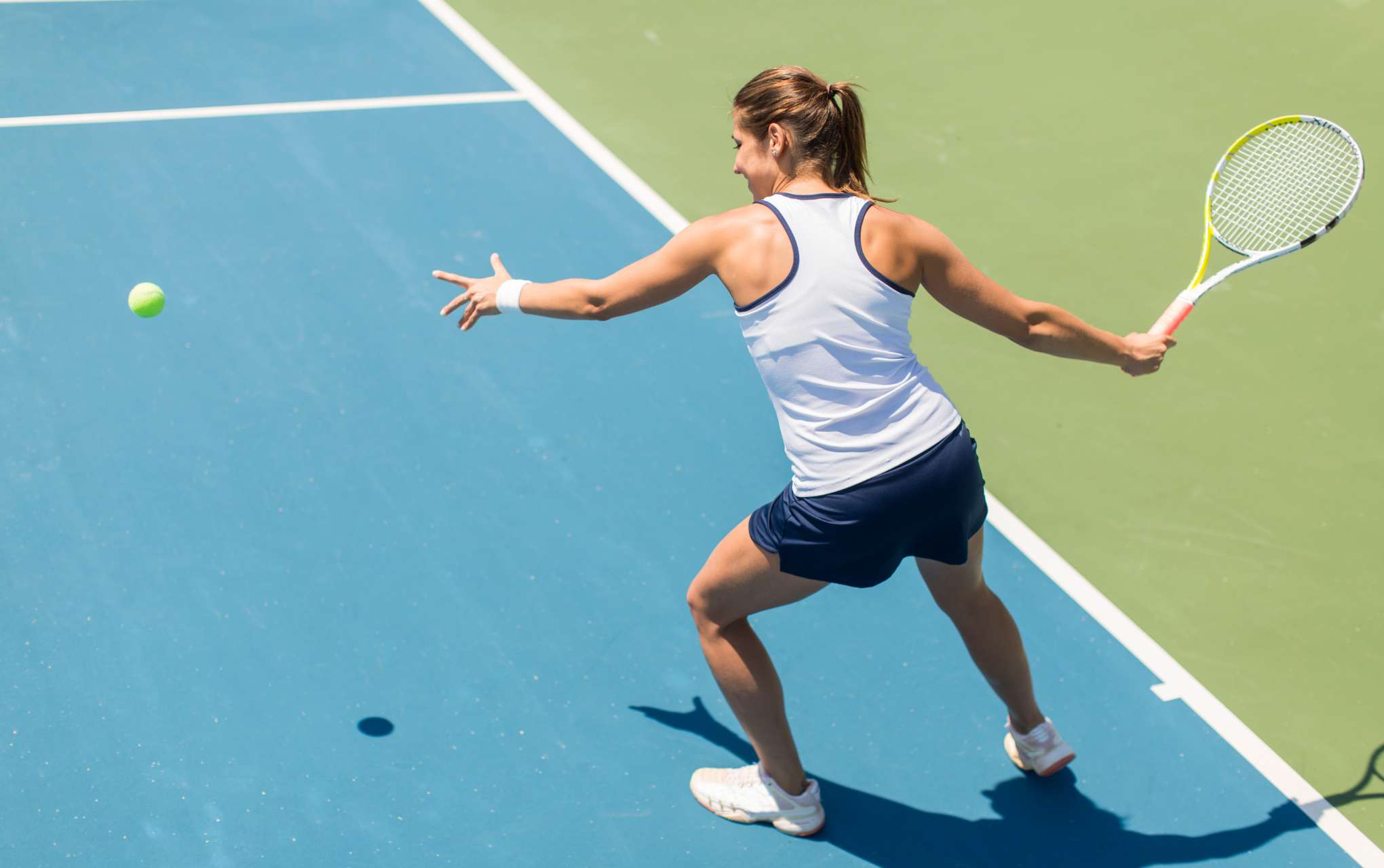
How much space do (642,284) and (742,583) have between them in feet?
2.81

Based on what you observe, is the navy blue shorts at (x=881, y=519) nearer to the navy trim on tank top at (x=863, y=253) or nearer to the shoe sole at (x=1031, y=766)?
the navy trim on tank top at (x=863, y=253)

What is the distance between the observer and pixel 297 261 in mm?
6453

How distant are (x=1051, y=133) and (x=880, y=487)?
5262 millimetres

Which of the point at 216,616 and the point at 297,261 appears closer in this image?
the point at 216,616

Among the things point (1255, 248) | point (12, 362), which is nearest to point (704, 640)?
point (1255, 248)

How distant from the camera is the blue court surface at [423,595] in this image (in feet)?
13.3

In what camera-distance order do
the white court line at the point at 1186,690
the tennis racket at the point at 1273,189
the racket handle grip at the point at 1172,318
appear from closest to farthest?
the racket handle grip at the point at 1172,318, the white court line at the point at 1186,690, the tennis racket at the point at 1273,189

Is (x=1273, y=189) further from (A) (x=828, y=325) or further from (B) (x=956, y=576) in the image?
(A) (x=828, y=325)

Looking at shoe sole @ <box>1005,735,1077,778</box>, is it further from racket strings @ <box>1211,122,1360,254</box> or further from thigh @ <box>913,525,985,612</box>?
racket strings @ <box>1211,122,1360,254</box>

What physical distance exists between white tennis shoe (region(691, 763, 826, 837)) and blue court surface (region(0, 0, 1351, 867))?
0.18 feet

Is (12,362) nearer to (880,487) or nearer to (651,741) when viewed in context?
(651,741)

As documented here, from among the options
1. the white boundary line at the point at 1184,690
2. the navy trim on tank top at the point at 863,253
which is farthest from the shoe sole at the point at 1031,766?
the navy trim on tank top at the point at 863,253

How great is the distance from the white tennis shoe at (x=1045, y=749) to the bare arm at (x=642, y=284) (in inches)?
72.0

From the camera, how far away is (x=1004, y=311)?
11.5 ft
